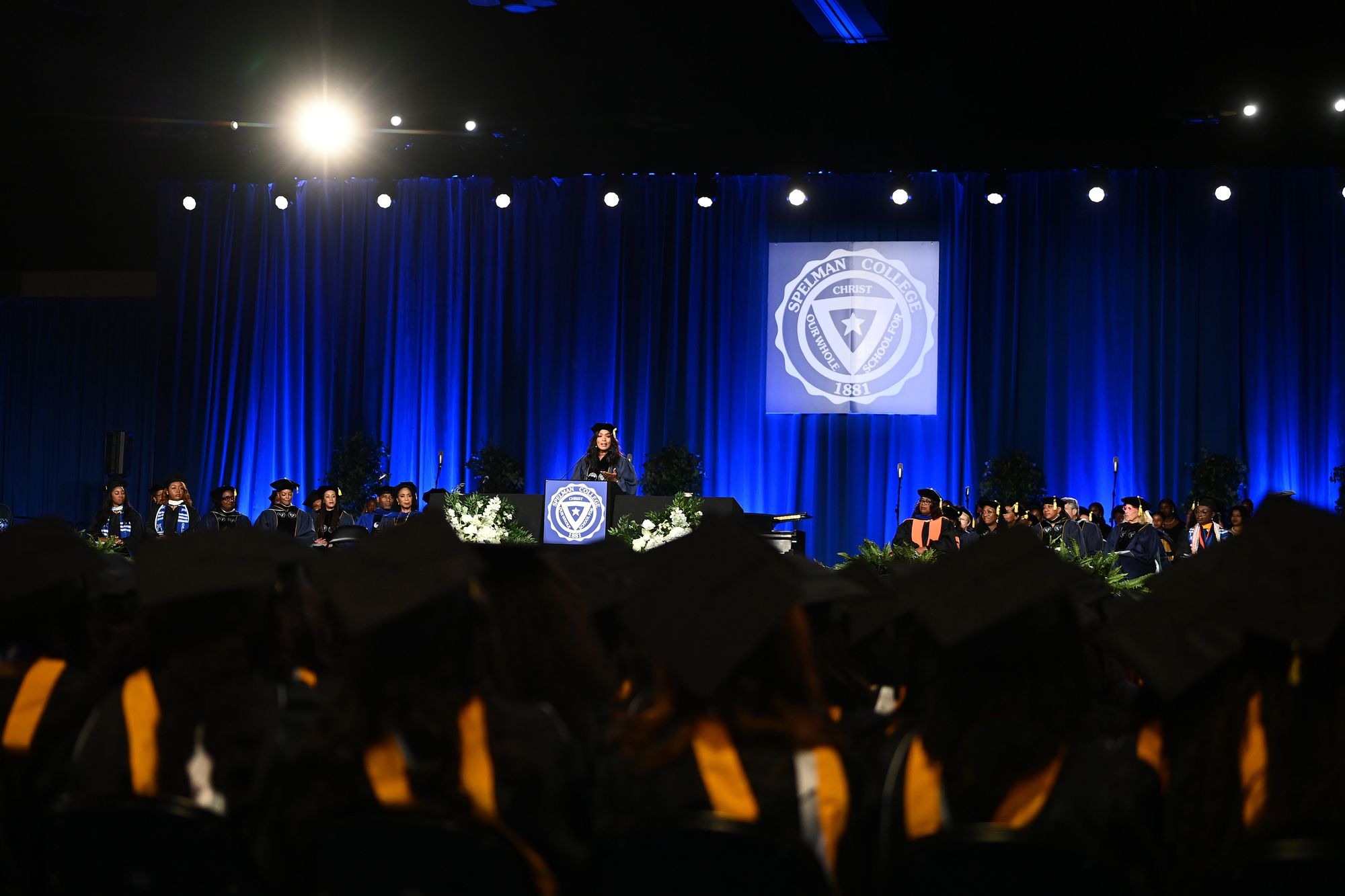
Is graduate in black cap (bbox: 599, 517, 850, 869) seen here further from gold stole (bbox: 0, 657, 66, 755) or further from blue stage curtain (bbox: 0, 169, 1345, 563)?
blue stage curtain (bbox: 0, 169, 1345, 563)

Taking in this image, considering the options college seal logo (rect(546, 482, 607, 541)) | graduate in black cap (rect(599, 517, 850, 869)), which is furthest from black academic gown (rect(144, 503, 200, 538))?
graduate in black cap (rect(599, 517, 850, 869))

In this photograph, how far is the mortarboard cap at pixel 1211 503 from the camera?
1284 centimetres

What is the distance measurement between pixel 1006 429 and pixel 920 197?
10.4 ft

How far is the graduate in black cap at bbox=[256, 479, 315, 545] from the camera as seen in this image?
13.2 metres

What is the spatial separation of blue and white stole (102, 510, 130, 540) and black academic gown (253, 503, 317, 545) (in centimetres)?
132

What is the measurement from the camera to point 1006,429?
1541 cm

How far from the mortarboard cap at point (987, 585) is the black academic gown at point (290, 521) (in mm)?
11259

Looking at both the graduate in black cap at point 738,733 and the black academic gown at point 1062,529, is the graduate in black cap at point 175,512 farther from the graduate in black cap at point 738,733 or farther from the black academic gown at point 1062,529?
the graduate in black cap at point 738,733

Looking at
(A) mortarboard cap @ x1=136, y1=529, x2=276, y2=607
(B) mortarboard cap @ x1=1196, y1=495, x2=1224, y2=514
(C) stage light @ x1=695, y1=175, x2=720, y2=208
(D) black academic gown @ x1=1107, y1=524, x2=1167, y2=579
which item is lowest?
(D) black academic gown @ x1=1107, y1=524, x2=1167, y2=579

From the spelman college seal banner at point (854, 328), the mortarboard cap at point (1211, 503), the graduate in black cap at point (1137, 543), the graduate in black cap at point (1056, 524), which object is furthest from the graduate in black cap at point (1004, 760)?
the spelman college seal banner at point (854, 328)

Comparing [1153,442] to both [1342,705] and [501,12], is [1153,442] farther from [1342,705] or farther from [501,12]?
[1342,705]

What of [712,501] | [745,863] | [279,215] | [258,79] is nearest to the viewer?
[745,863]

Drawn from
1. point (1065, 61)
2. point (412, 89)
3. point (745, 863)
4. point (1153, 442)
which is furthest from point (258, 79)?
point (745, 863)

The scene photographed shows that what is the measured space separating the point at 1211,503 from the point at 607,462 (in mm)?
6456
